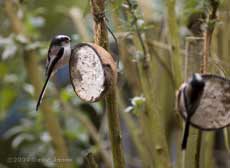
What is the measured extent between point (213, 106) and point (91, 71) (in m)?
0.15

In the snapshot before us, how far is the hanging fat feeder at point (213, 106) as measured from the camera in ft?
1.50

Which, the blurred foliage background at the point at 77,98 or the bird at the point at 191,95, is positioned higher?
the bird at the point at 191,95

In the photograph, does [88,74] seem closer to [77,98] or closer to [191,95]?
[191,95]

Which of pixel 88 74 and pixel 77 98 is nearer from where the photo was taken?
pixel 88 74

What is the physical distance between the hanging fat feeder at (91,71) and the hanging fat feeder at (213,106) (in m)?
0.10

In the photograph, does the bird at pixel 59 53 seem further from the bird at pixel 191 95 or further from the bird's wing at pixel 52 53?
the bird at pixel 191 95

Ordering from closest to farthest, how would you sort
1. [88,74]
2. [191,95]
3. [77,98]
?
[191,95]
[88,74]
[77,98]

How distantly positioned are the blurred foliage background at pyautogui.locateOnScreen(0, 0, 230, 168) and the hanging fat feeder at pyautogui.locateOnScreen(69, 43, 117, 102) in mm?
187

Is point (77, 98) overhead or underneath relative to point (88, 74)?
underneath

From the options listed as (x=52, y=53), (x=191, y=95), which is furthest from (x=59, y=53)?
(x=191, y=95)

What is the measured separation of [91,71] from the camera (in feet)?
1.75

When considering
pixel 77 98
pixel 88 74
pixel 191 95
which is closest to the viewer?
pixel 191 95

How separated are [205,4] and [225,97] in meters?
0.17

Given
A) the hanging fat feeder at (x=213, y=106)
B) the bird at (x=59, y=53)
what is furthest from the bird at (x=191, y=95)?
the bird at (x=59, y=53)
